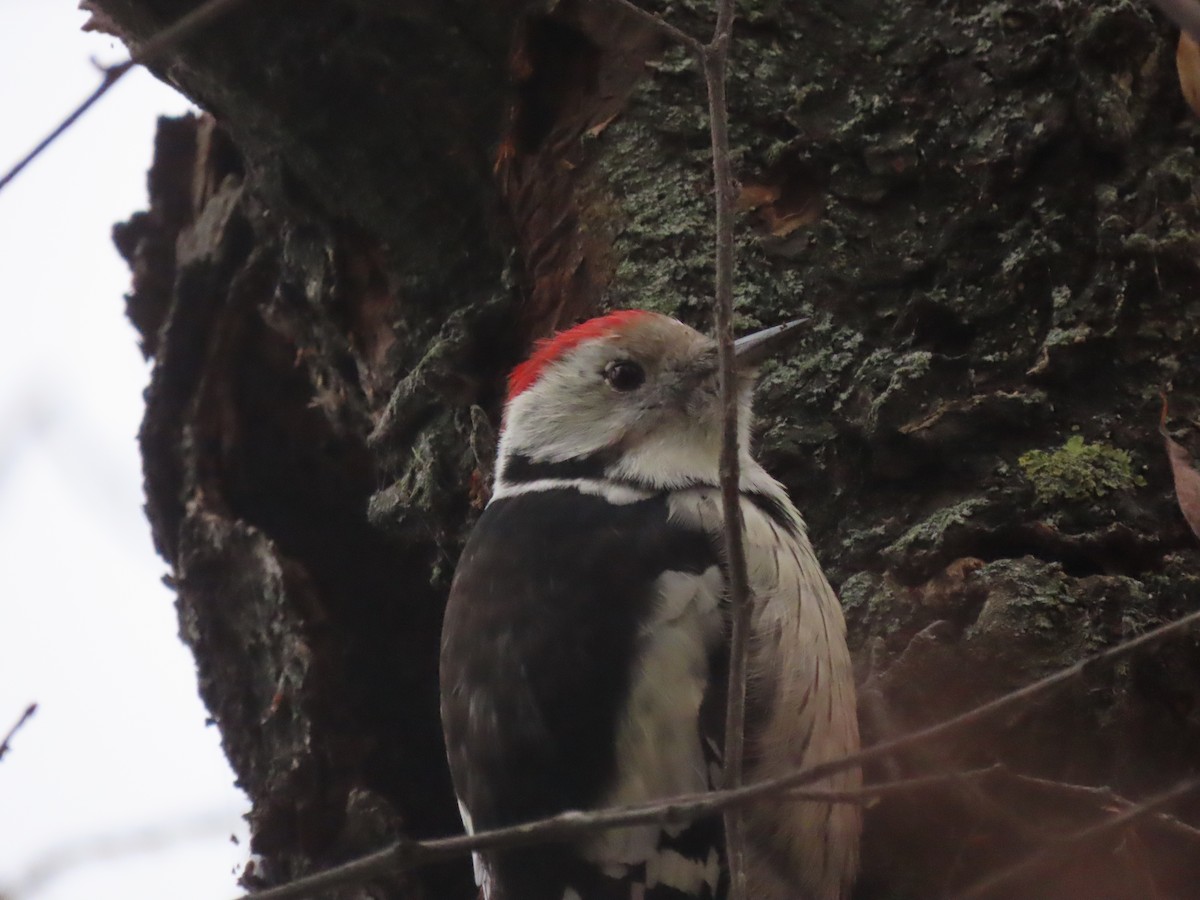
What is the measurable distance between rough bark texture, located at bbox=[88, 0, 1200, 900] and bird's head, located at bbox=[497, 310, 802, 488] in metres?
0.10

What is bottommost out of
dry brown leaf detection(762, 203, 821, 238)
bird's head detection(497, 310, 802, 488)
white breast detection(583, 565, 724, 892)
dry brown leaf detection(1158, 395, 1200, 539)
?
white breast detection(583, 565, 724, 892)

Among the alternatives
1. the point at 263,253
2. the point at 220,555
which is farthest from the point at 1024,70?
the point at 220,555

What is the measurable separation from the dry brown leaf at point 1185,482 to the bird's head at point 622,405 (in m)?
0.77

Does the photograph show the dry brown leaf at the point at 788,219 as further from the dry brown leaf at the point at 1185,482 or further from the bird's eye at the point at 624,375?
the dry brown leaf at the point at 1185,482

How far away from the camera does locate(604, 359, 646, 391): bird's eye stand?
2.85 meters

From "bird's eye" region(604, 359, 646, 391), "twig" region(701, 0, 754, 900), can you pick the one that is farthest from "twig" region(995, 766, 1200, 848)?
"bird's eye" region(604, 359, 646, 391)

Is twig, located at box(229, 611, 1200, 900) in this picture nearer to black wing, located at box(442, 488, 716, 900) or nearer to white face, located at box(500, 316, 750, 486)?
black wing, located at box(442, 488, 716, 900)

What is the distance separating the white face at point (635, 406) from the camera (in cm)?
278

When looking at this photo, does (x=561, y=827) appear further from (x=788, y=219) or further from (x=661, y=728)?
(x=788, y=219)

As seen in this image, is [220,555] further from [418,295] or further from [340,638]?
[418,295]

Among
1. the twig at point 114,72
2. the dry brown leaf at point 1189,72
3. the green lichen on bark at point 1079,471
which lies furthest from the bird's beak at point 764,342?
the twig at point 114,72

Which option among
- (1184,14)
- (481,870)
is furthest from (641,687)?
(1184,14)

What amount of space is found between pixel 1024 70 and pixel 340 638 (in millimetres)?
1964

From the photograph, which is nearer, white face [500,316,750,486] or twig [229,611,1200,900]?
twig [229,611,1200,900]
